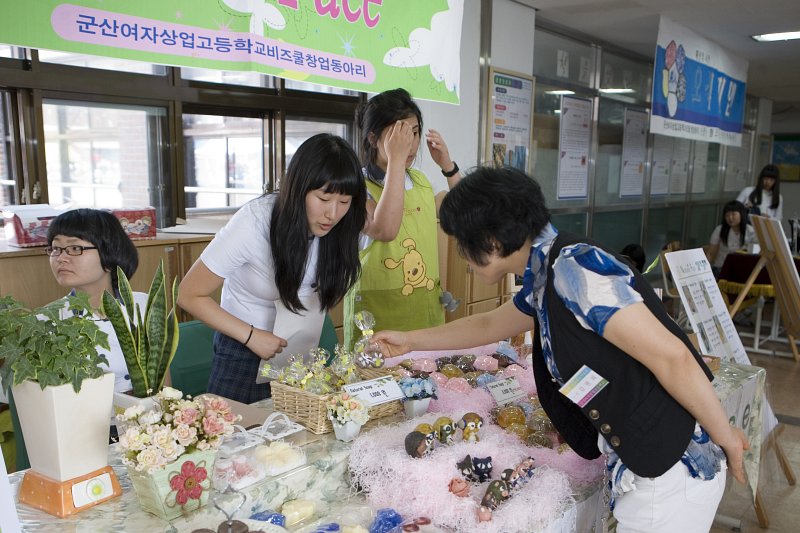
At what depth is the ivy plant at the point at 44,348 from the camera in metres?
1.10

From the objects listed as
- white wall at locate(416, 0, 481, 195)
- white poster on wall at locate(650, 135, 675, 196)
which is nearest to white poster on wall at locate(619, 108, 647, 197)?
white poster on wall at locate(650, 135, 675, 196)

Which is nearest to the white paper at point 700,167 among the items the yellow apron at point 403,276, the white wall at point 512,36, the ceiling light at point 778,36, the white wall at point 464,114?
the ceiling light at point 778,36

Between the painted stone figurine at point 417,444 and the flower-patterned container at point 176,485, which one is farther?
the painted stone figurine at point 417,444

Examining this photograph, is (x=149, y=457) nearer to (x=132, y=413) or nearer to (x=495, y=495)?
(x=132, y=413)

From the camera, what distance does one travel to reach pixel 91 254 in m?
2.02

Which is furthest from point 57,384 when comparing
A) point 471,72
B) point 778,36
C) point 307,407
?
point 778,36

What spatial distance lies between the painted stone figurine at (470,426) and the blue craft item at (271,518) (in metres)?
0.47

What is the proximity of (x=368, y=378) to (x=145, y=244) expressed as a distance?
5.53ft

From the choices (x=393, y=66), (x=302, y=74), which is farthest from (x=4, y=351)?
(x=393, y=66)

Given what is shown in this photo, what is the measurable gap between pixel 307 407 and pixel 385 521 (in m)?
0.37

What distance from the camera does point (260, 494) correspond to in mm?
1279

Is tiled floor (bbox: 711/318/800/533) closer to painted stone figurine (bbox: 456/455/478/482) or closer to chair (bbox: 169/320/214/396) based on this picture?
painted stone figurine (bbox: 456/455/478/482)

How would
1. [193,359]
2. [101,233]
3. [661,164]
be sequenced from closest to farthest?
[101,233], [193,359], [661,164]

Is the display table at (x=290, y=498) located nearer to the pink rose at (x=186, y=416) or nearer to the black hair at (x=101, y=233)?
the pink rose at (x=186, y=416)
